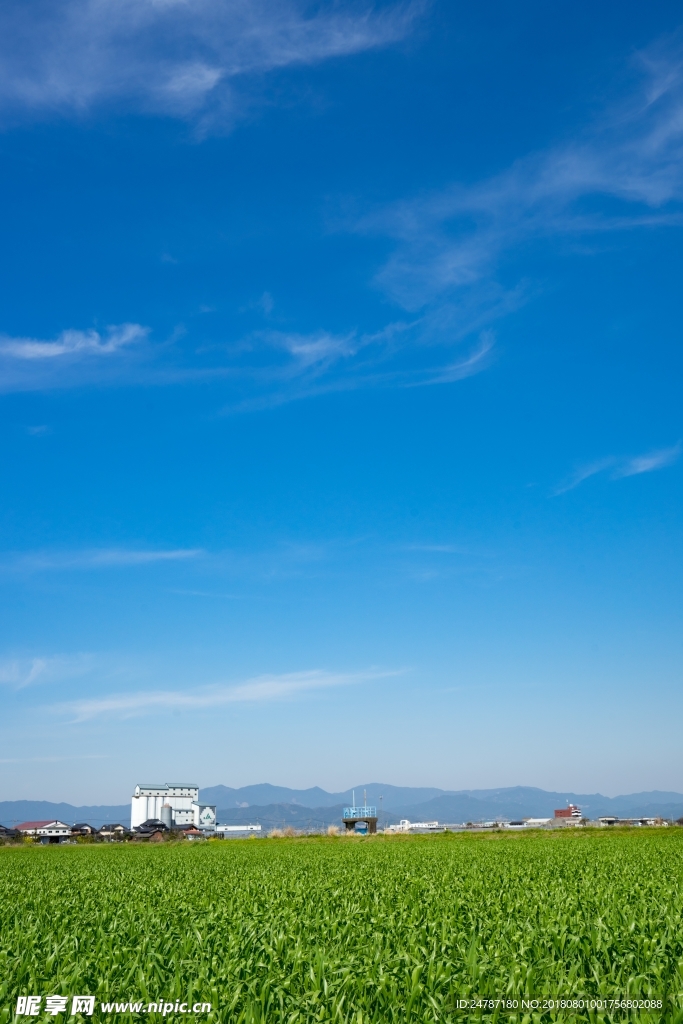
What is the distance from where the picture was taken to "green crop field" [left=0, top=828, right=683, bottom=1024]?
306 inches

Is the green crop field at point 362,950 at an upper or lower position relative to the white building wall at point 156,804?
upper

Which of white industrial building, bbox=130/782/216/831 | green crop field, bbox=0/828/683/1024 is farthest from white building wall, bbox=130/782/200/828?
green crop field, bbox=0/828/683/1024

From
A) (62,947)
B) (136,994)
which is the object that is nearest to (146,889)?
(62,947)

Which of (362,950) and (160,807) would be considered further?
(160,807)

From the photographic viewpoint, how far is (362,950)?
1031 centimetres

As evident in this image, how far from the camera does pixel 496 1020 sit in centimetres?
732

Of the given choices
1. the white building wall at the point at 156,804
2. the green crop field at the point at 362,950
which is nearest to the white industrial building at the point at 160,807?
the white building wall at the point at 156,804

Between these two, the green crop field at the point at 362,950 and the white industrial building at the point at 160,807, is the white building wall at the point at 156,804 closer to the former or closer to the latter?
the white industrial building at the point at 160,807

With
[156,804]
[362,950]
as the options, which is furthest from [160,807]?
[362,950]

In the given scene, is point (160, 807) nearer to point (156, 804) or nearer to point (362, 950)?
point (156, 804)

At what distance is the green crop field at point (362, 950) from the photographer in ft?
25.5

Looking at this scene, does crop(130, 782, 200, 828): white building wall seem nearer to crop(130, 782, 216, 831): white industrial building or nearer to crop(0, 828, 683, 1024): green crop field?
crop(130, 782, 216, 831): white industrial building

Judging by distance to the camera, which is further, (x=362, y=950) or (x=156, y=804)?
(x=156, y=804)

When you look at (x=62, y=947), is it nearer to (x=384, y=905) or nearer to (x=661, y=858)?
(x=384, y=905)
